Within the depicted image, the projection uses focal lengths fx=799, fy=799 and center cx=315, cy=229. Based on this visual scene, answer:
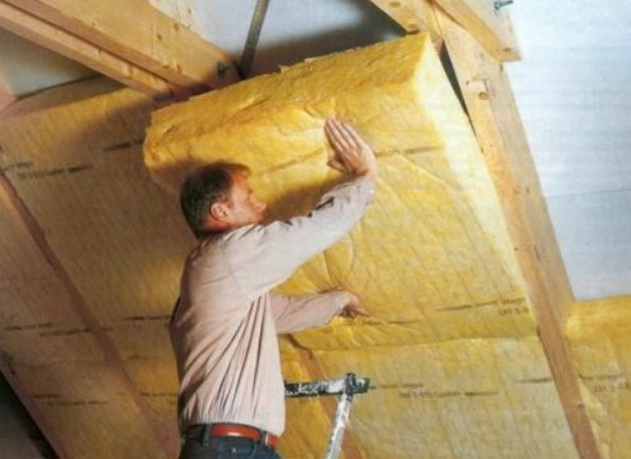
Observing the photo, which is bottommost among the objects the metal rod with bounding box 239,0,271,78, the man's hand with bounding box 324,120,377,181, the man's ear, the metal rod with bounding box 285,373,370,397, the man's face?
the metal rod with bounding box 285,373,370,397

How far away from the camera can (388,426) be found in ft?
9.42

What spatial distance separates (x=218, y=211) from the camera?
77.5 inches

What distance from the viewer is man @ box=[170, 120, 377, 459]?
6.12 ft

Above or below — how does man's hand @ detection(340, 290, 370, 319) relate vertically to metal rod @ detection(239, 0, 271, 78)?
below

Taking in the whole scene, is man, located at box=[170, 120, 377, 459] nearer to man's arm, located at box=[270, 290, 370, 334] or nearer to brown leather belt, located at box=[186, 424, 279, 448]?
brown leather belt, located at box=[186, 424, 279, 448]

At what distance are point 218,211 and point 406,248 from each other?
510 mm

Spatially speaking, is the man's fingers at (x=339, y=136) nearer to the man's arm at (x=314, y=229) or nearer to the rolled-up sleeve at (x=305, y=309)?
Result: the man's arm at (x=314, y=229)

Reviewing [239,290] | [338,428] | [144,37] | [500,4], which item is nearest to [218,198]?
[239,290]

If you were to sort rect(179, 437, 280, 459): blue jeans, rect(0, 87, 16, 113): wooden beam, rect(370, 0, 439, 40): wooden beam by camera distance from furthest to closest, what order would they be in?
rect(0, 87, 16, 113): wooden beam < rect(179, 437, 280, 459): blue jeans < rect(370, 0, 439, 40): wooden beam

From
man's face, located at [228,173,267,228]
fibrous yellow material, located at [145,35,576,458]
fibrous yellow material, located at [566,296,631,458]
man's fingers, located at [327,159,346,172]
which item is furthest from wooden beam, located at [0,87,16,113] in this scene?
fibrous yellow material, located at [566,296,631,458]

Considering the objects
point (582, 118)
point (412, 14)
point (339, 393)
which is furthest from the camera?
point (339, 393)

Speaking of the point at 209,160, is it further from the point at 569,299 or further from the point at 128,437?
the point at 128,437

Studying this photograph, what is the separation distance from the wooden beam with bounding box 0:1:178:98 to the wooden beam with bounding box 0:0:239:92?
2 centimetres

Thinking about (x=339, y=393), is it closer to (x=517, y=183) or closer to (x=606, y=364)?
(x=517, y=183)
